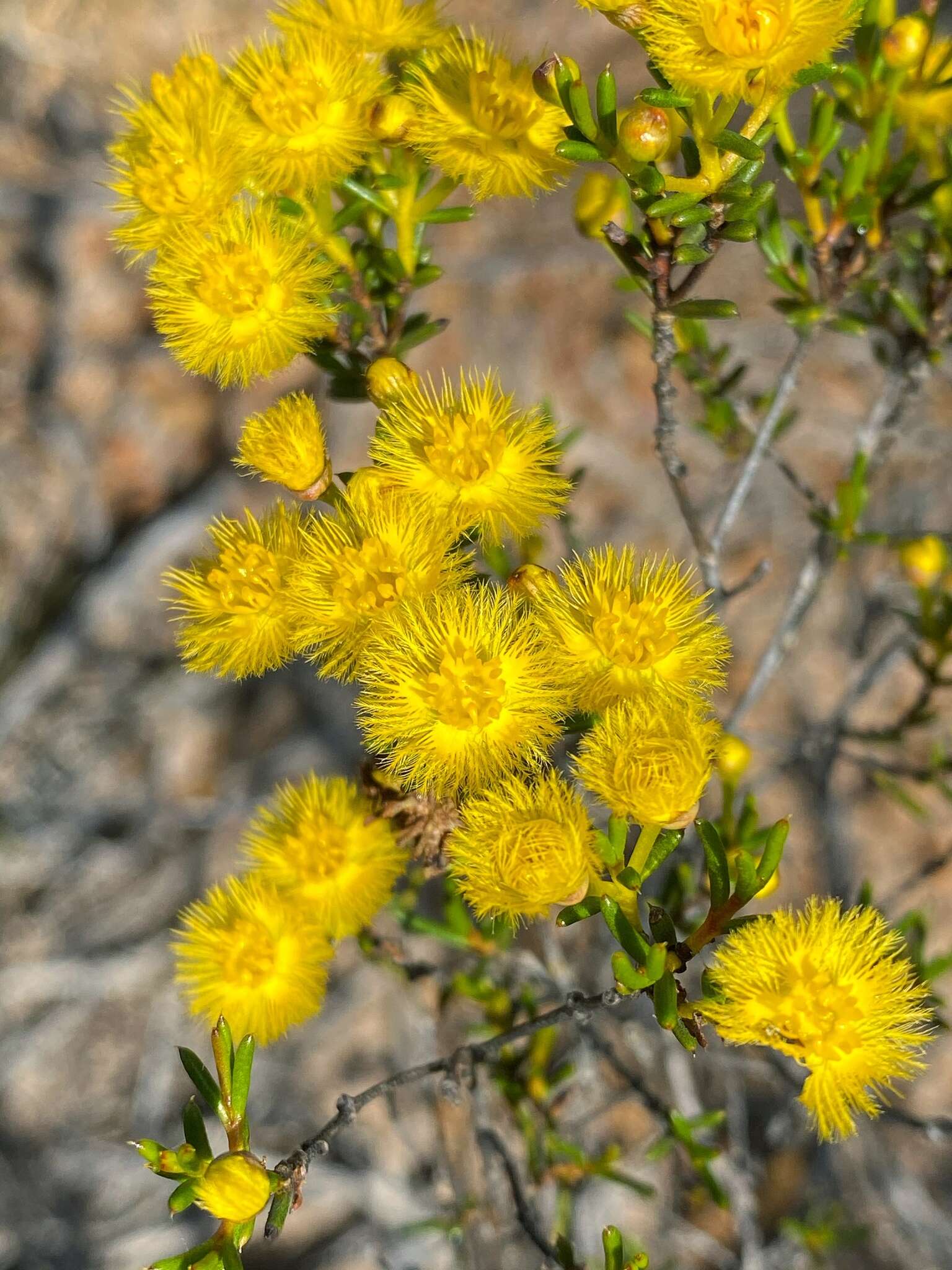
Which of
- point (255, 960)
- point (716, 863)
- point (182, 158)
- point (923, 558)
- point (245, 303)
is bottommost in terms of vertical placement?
point (255, 960)

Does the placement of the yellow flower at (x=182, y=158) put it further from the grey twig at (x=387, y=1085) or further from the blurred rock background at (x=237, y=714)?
the blurred rock background at (x=237, y=714)

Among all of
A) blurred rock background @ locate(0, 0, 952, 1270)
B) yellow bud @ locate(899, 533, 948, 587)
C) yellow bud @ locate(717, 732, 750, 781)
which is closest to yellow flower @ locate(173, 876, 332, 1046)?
yellow bud @ locate(717, 732, 750, 781)

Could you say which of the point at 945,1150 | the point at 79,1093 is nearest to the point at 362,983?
the point at 79,1093

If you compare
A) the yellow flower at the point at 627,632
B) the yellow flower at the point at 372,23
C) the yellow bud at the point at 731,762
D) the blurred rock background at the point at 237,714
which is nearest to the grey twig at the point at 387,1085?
the yellow flower at the point at 627,632

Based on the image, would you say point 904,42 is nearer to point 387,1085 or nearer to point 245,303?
point 245,303

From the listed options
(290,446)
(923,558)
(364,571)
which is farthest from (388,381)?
(923,558)

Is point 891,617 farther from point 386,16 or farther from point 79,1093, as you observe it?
point 79,1093

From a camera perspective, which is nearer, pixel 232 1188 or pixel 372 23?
pixel 232 1188

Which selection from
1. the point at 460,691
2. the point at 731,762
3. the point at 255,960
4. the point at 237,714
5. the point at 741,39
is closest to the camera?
the point at 741,39
